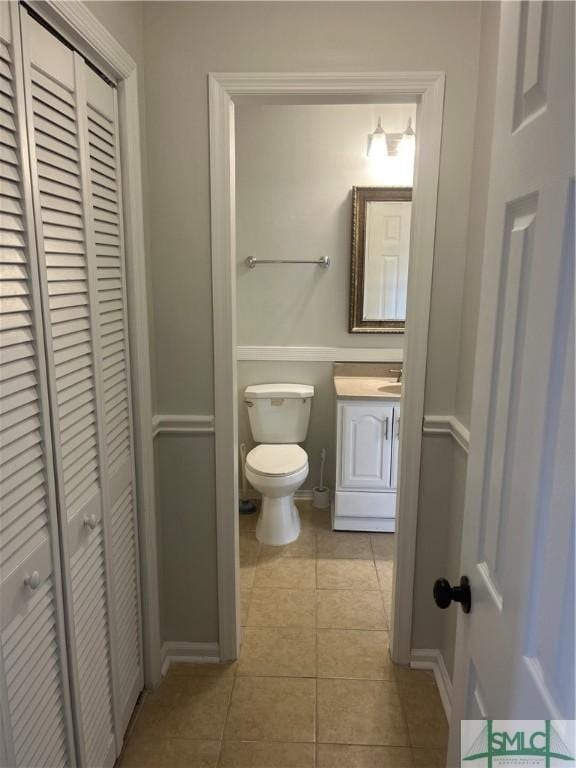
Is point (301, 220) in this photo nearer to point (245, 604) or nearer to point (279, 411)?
point (279, 411)

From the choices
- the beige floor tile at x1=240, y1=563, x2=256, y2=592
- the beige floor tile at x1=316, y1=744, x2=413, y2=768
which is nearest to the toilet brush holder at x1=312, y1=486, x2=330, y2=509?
the beige floor tile at x1=240, y1=563, x2=256, y2=592

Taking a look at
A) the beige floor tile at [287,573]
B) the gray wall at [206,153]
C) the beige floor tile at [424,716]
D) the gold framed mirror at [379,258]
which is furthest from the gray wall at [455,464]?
the gold framed mirror at [379,258]

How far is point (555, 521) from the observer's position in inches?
23.7

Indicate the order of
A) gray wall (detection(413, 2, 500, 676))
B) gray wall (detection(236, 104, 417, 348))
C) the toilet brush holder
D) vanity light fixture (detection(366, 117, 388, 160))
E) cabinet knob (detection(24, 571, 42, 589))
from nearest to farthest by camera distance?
1. cabinet knob (detection(24, 571, 42, 589))
2. gray wall (detection(413, 2, 500, 676))
3. vanity light fixture (detection(366, 117, 388, 160))
4. gray wall (detection(236, 104, 417, 348))
5. the toilet brush holder

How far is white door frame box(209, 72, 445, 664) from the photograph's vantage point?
1624mm

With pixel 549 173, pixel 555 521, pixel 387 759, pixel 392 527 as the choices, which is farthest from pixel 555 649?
pixel 392 527

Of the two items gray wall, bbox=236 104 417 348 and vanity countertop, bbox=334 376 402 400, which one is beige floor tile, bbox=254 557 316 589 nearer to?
vanity countertop, bbox=334 376 402 400

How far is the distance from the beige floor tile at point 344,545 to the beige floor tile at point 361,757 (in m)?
1.16

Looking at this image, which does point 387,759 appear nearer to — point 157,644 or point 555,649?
point 157,644

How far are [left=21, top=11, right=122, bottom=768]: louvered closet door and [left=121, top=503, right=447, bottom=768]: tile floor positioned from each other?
0.34 meters

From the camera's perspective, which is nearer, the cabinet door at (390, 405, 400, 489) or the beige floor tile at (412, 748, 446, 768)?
the beige floor tile at (412, 748, 446, 768)

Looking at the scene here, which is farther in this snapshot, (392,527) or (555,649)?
(392,527)

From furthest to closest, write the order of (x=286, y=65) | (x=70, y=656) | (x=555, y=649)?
1. (x=286, y=65)
2. (x=70, y=656)
3. (x=555, y=649)

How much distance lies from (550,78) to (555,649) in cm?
68
